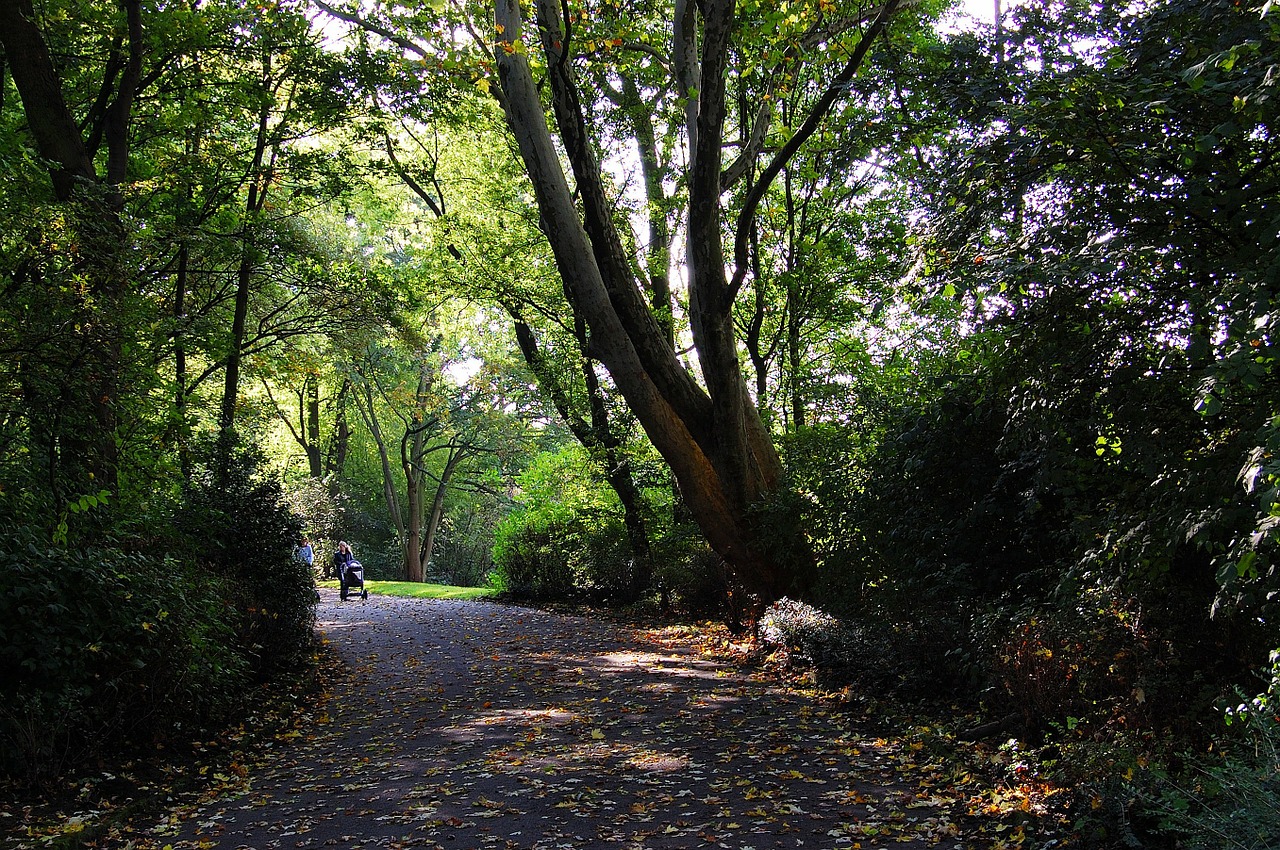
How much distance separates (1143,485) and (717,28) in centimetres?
613

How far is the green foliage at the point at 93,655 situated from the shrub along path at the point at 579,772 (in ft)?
3.08

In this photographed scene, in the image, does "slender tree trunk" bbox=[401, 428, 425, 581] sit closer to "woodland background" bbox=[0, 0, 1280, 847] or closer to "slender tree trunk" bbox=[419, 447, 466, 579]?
"slender tree trunk" bbox=[419, 447, 466, 579]

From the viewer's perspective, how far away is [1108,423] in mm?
4398

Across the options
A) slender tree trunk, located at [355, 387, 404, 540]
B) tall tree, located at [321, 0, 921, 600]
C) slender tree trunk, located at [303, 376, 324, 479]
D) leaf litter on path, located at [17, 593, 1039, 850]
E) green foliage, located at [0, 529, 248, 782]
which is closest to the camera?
leaf litter on path, located at [17, 593, 1039, 850]

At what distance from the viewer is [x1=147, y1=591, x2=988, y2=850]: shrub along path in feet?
16.5

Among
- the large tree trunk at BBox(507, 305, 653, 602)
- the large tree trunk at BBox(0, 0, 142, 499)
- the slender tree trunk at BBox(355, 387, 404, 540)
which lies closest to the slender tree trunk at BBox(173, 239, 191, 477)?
the large tree trunk at BBox(0, 0, 142, 499)

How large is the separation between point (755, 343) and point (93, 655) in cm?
1173

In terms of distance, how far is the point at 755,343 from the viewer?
15703mm

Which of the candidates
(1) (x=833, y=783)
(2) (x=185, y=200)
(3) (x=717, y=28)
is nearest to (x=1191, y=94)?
(1) (x=833, y=783)

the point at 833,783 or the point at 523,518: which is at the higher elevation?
the point at 523,518

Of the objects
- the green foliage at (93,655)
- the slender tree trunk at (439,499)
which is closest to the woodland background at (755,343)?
the green foliage at (93,655)

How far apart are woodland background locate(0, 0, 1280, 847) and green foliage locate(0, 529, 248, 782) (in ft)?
0.10

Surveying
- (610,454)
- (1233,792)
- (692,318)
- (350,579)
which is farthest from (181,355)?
(1233,792)

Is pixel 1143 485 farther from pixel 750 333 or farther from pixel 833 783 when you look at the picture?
pixel 750 333
